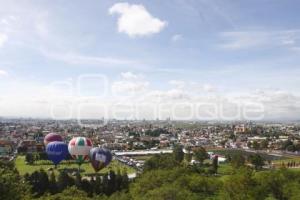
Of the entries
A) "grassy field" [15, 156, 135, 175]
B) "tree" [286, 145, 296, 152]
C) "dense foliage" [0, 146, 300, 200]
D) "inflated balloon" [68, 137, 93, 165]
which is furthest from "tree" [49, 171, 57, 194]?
"tree" [286, 145, 296, 152]

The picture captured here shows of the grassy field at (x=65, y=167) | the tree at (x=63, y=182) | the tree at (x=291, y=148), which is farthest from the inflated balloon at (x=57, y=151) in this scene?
the tree at (x=291, y=148)

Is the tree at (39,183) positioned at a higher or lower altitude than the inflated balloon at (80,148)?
lower

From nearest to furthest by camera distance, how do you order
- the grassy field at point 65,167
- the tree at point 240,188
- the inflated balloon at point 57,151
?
the tree at point 240,188 → the inflated balloon at point 57,151 → the grassy field at point 65,167

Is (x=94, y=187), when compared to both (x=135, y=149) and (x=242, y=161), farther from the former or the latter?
(x=135, y=149)

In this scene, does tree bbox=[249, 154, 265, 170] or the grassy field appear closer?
the grassy field

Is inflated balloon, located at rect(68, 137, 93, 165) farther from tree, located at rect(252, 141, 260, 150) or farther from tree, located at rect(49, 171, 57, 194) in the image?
tree, located at rect(252, 141, 260, 150)

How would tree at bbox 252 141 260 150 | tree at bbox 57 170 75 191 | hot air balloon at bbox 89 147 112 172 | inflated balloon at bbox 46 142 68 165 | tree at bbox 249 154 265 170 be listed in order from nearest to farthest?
tree at bbox 57 170 75 191 < hot air balloon at bbox 89 147 112 172 < inflated balloon at bbox 46 142 68 165 < tree at bbox 249 154 265 170 < tree at bbox 252 141 260 150

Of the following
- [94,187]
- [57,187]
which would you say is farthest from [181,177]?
[57,187]

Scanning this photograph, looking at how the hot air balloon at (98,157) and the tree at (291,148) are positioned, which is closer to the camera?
the hot air balloon at (98,157)

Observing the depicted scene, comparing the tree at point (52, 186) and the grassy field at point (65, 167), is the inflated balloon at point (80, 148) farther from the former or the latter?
the tree at point (52, 186)

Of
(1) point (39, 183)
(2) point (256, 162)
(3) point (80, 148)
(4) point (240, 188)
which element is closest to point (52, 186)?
(1) point (39, 183)

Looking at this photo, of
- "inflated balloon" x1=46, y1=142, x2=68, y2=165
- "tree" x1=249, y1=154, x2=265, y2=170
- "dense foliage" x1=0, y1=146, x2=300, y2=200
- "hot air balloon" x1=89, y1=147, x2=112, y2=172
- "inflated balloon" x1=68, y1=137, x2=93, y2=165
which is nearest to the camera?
"dense foliage" x1=0, y1=146, x2=300, y2=200
